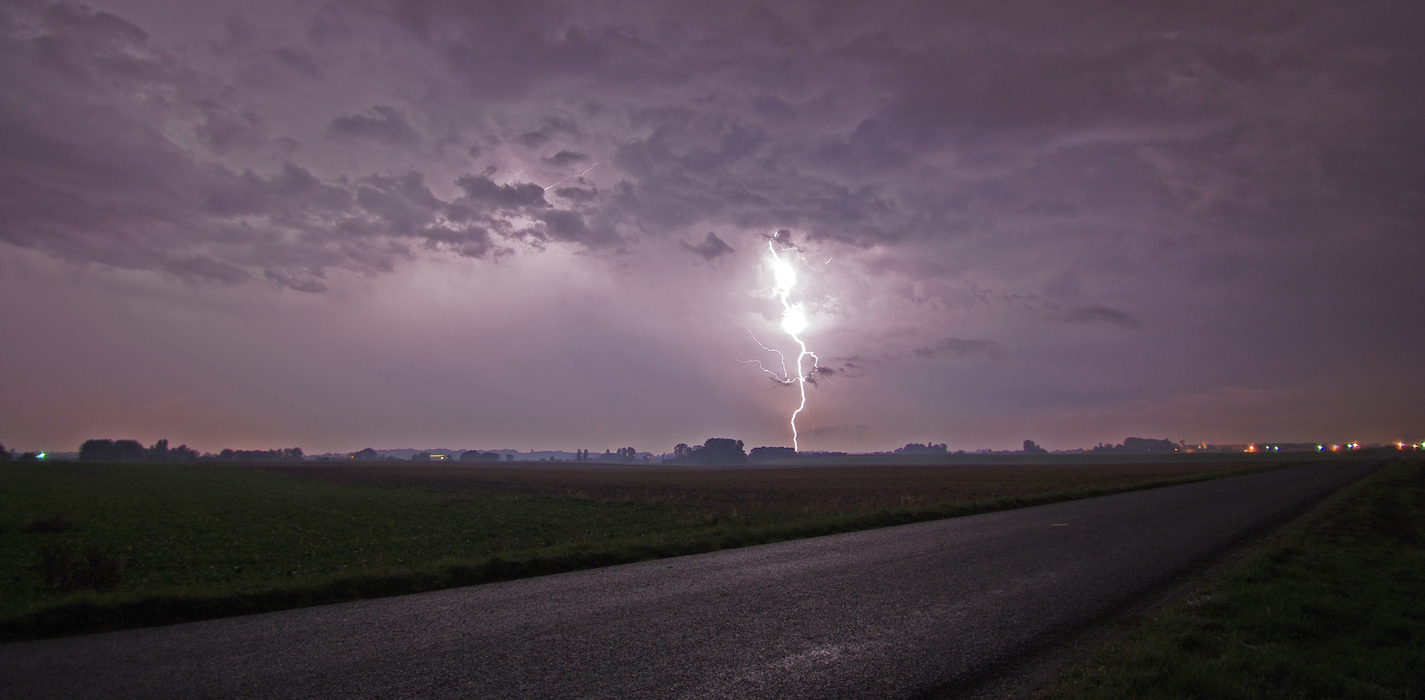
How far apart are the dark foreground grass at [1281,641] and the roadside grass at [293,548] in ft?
29.7

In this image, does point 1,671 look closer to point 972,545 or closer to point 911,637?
point 911,637

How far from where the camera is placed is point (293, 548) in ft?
53.0

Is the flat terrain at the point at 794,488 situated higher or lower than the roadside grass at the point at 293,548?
lower

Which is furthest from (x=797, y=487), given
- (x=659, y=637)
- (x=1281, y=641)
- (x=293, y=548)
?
(x=659, y=637)

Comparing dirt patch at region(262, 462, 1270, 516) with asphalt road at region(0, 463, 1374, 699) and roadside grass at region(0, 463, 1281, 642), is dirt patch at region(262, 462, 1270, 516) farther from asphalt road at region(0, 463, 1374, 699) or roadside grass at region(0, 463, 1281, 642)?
asphalt road at region(0, 463, 1374, 699)

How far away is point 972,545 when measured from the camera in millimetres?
14164

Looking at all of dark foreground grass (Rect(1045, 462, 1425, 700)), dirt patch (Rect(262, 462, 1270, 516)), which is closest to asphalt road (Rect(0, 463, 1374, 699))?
dark foreground grass (Rect(1045, 462, 1425, 700))

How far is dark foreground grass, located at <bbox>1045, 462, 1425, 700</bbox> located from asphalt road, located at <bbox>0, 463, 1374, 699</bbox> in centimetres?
81

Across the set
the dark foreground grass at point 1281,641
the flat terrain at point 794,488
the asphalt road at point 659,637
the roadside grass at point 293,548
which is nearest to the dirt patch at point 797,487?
the flat terrain at point 794,488

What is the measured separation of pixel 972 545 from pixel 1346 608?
21.0 feet

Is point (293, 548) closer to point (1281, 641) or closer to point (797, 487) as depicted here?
point (1281, 641)

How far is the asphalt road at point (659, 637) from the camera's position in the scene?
5.54 m

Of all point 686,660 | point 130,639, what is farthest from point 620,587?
point 130,639

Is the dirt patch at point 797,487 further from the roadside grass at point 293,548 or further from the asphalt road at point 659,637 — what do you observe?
the asphalt road at point 659,637
